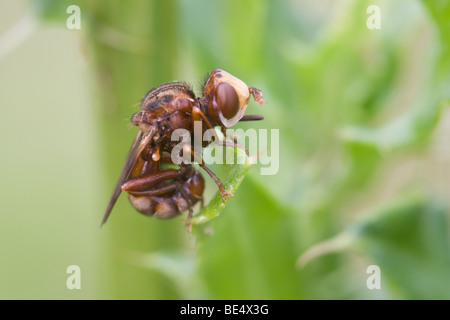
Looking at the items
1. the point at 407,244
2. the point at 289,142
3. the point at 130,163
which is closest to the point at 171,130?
the point at 130,163

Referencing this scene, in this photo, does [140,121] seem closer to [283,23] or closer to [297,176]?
[297,176]

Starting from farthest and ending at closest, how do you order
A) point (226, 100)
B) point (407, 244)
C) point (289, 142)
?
point (289, 142), point (407, 244), point (226, 100)

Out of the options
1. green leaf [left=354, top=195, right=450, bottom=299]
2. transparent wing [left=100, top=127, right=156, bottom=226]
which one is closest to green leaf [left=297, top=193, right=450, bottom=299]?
green leaf [left=354, top=195, right=450, bottom=299]

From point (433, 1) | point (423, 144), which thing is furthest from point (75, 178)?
point (433, 1)

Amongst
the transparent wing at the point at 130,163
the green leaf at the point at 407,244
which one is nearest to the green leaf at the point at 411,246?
the green leaf at the point at 407,244

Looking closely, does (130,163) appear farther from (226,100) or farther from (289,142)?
(289,142)
